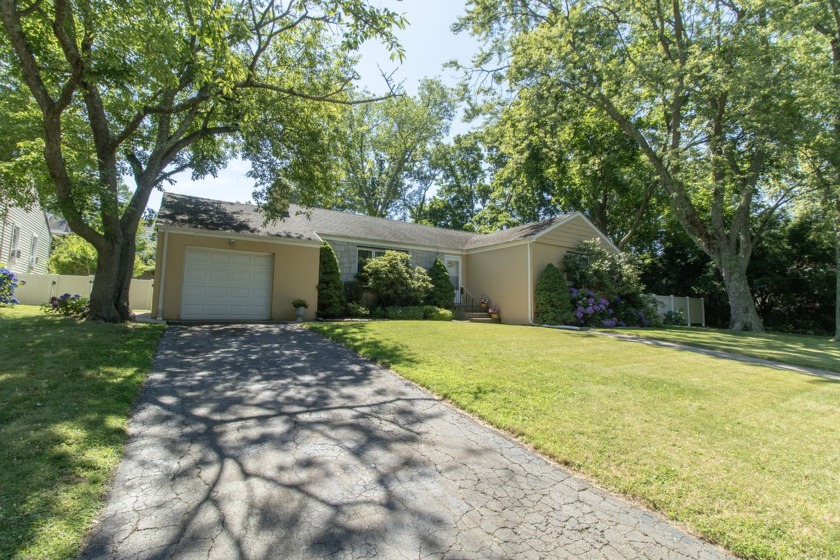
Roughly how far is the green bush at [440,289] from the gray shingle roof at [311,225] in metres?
1.20

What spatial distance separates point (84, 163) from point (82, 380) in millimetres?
8316

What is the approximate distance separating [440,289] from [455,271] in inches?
79.3

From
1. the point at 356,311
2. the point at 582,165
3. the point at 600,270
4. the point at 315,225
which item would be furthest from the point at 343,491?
the point at 582,165

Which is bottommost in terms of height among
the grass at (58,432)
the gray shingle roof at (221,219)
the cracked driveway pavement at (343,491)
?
the cracked driveway pavement at (343,491)

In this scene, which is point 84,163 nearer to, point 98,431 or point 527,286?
point 98,431

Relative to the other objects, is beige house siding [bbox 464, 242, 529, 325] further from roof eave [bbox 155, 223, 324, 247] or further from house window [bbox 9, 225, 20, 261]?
house window [bbox 9, 225, 20, 261]

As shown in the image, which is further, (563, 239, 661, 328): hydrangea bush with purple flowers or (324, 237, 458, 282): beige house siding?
(324, 237, 458, 282): beige house siding

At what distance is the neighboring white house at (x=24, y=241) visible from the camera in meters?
15.2

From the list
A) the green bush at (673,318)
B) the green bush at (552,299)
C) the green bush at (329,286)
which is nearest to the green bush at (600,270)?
the green bush at (552,299)

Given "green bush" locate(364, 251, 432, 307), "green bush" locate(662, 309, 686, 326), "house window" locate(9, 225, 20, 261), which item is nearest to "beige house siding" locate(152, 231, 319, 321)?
"green bush" locate(364, 251, 432, 307)

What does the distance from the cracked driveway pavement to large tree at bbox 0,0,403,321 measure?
20.2ft

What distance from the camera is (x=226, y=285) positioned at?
38.9 feet

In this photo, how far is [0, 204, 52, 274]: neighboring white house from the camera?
49.9 feet

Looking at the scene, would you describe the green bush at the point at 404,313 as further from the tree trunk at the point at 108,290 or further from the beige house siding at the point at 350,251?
the tree trunk at the point at 108,290
